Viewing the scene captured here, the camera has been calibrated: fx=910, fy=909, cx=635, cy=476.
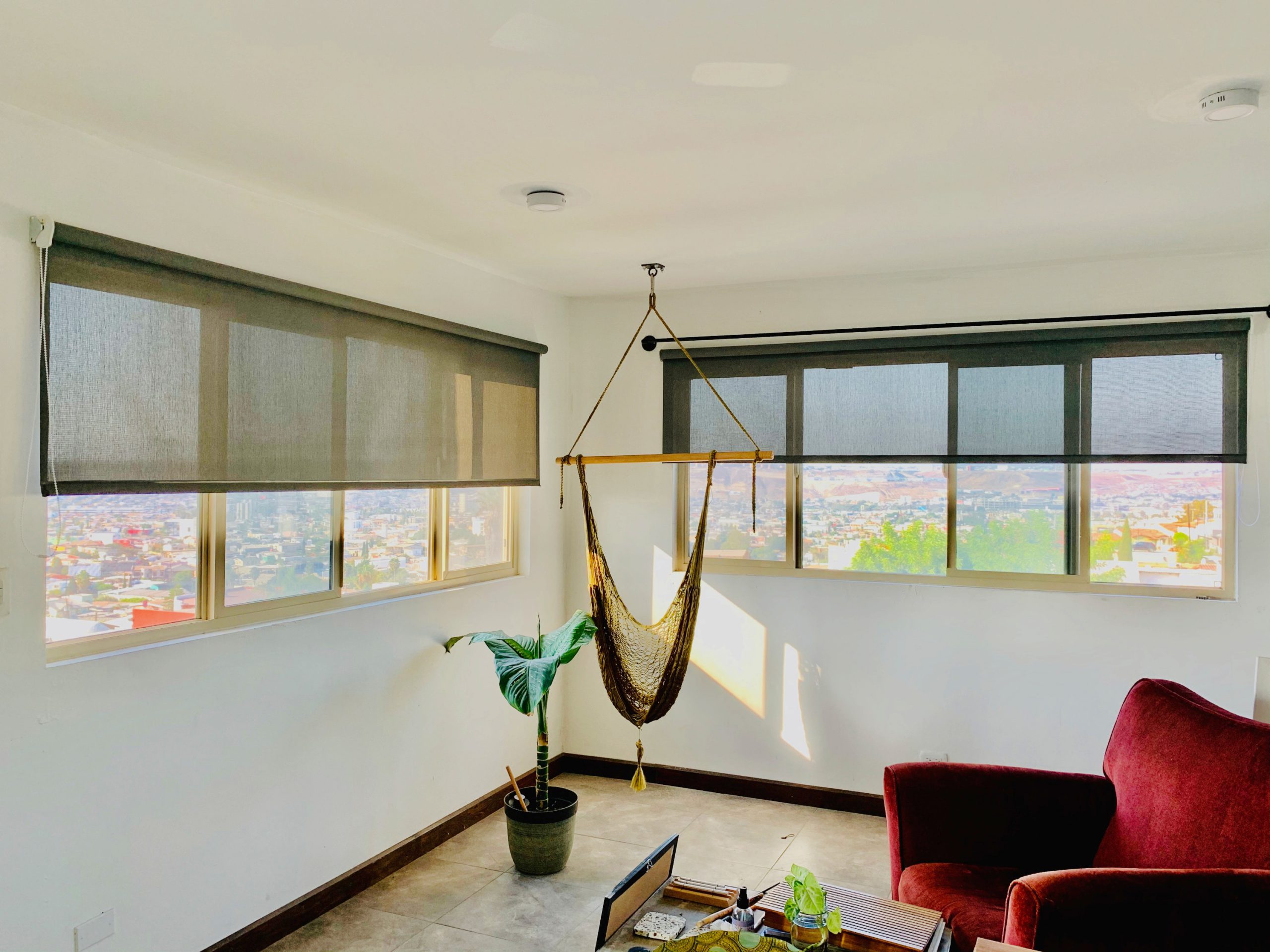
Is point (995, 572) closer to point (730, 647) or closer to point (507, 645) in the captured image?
point (730, 647)

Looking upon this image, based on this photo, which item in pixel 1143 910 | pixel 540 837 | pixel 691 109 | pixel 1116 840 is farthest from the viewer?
pixel 540 837

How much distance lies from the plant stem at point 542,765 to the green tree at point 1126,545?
2.26m

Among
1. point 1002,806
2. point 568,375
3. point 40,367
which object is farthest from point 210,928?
point 568,375

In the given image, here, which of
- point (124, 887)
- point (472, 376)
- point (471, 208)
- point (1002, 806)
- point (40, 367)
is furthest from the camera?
point (472, 376)

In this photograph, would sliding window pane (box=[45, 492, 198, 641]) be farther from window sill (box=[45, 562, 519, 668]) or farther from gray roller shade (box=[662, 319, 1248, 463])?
gray roller shade (box=[662, 319, 1248, 463])

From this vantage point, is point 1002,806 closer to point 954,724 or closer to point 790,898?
point 790,898

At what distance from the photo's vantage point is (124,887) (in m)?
2.27

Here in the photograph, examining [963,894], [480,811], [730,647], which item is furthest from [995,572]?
[480,811]

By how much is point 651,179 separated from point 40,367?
1.59m

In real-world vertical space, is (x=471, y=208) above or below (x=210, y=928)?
above

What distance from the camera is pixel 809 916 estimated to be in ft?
6.10

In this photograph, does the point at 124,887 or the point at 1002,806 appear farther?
the point at 1002,806

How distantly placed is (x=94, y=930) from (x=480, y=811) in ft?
5.42

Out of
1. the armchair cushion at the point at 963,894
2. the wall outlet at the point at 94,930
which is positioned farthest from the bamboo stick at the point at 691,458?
the wall outlet at the point at 94,930
